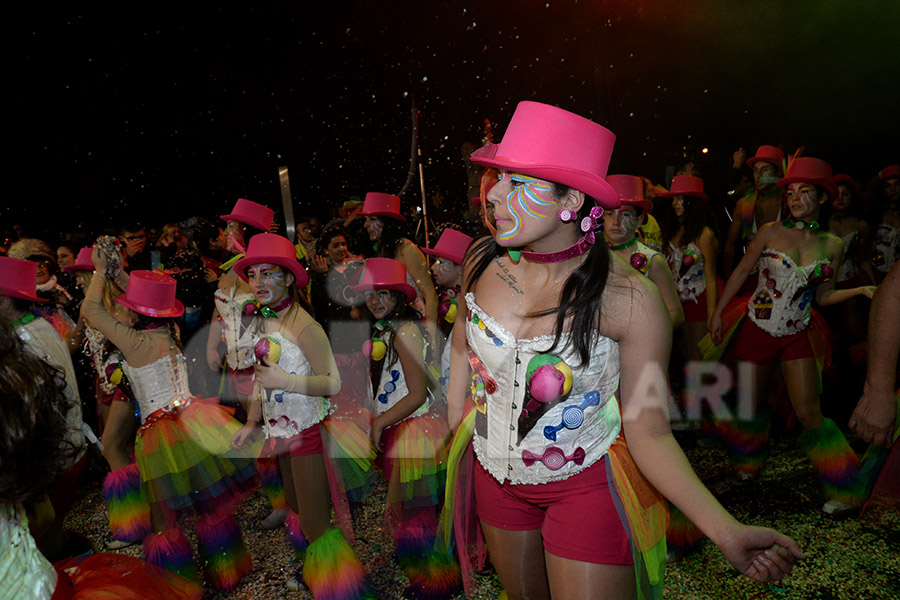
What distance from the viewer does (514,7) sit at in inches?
361

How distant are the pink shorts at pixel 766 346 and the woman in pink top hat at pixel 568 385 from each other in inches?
99.9

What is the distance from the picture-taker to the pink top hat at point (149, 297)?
11.9ft

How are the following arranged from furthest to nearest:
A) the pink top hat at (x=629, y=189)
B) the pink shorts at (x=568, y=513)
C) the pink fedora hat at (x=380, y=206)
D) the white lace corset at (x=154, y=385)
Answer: the pink fedora hat at (x=380, y=206) < the pink top hat at (x=629, y=189) < the white lace corset at (x=154, y=385) < the pink shorts at (x=568, y=513)

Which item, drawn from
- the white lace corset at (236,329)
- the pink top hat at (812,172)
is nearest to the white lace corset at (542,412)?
the white lace corset at (236,329)

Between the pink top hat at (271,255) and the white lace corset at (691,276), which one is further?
the white lace corset at (691,276)

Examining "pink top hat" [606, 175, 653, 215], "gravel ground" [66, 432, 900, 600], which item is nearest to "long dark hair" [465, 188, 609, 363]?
"gravel ground" [66, 432, 900, 600]

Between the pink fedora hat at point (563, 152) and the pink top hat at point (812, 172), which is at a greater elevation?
the pink fedora hat at point (563, 152)

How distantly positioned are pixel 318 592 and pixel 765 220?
5572mm

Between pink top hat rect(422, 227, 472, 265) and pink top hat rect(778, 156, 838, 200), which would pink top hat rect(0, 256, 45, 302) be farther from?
pink top hat rect(778, 156, 838, 200)

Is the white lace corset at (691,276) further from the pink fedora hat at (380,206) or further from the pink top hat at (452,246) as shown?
the pink fedora hat at (380,206)

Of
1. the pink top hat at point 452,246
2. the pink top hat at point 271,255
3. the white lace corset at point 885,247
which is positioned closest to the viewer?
the pink top hat at point 271,255

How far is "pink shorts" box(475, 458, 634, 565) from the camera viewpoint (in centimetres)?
183

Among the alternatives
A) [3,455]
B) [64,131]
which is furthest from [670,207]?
[64,131]

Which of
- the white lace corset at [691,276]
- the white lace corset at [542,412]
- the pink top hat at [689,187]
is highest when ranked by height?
the pink top hat at [689,187]
